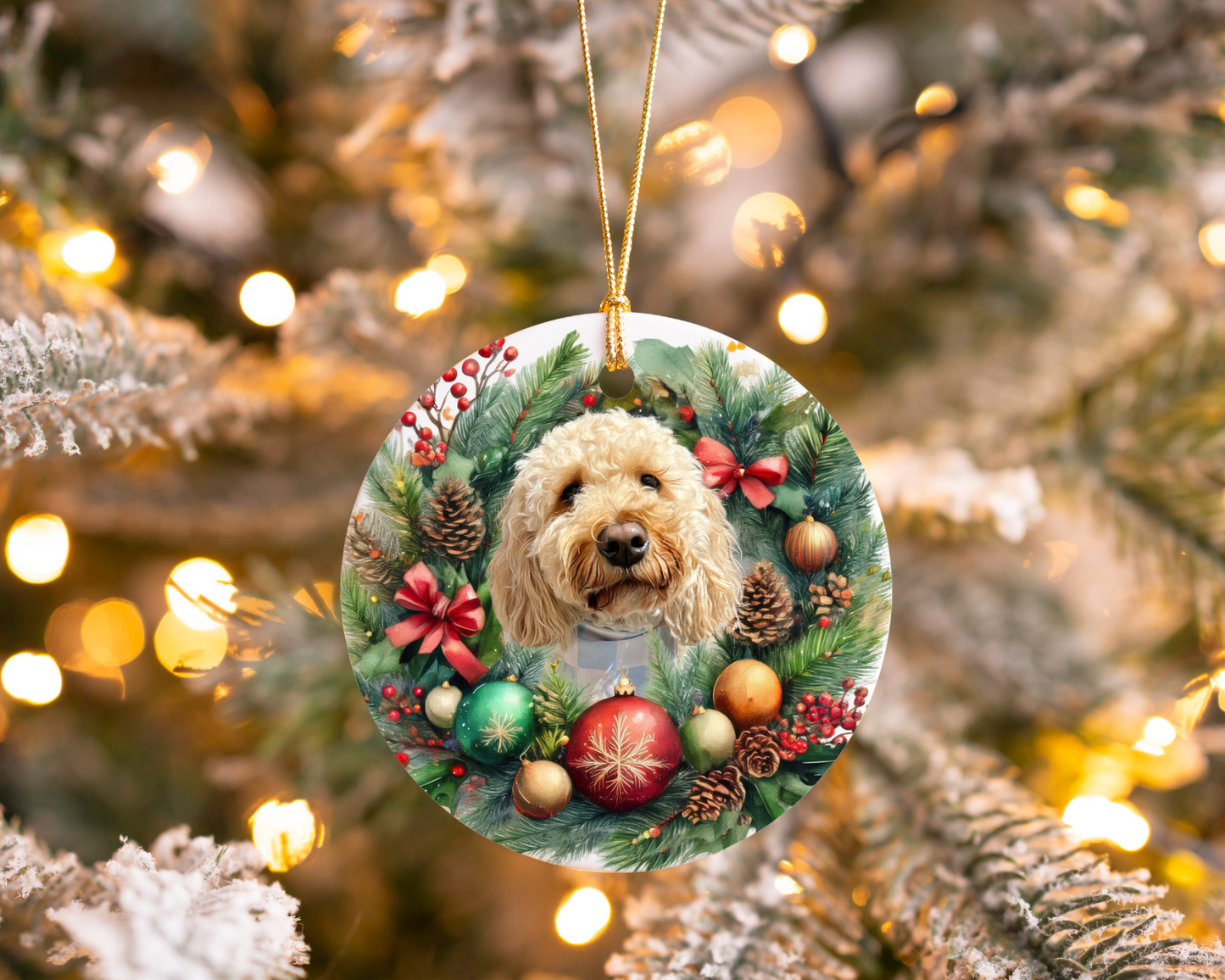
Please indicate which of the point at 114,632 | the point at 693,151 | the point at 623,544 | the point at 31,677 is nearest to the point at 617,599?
the point at 623,544

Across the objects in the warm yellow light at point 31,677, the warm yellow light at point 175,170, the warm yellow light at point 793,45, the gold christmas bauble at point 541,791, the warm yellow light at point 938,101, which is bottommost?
the warm yellow light at point 31,677

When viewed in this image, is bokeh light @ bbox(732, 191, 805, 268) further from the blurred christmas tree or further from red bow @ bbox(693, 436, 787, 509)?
red bow @ bbox(693, 436, 787, 509)

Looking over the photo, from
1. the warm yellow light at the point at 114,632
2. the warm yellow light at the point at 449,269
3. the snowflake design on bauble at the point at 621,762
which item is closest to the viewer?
the snowflake design on bauble at the point at 621,762

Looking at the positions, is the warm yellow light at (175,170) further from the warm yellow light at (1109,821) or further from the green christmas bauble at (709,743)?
the warm yellow light at (1109,821)

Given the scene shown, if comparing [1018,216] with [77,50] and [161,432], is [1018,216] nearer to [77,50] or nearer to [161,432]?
[161,432]

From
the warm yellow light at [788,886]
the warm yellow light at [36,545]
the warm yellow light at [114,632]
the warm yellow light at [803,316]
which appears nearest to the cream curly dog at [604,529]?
the warm yellow light at [788,886]

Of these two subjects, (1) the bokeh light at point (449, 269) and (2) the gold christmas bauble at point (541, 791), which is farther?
(1) the bokeh light at point (449, 269)

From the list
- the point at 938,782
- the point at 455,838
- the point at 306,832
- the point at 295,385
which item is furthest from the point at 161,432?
the point at 938,782

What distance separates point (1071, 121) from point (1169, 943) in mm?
660

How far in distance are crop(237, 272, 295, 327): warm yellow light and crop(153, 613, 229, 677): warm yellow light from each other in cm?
32

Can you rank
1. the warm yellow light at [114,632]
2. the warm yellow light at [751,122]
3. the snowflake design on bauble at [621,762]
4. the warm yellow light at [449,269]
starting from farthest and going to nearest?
the warm yellow light at [751,122] → the warm yellow light at [114,632] → the warm yellow light at [449,269] → the snowflake design on bauble at [621,762]

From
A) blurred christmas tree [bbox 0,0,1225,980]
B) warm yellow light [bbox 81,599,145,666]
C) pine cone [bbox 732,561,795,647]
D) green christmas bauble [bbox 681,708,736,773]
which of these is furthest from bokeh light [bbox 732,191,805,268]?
warm yellow light [bbox 81,599,145,666]

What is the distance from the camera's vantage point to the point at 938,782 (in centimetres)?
52

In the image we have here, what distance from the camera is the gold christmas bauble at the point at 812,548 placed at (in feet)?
1.58
